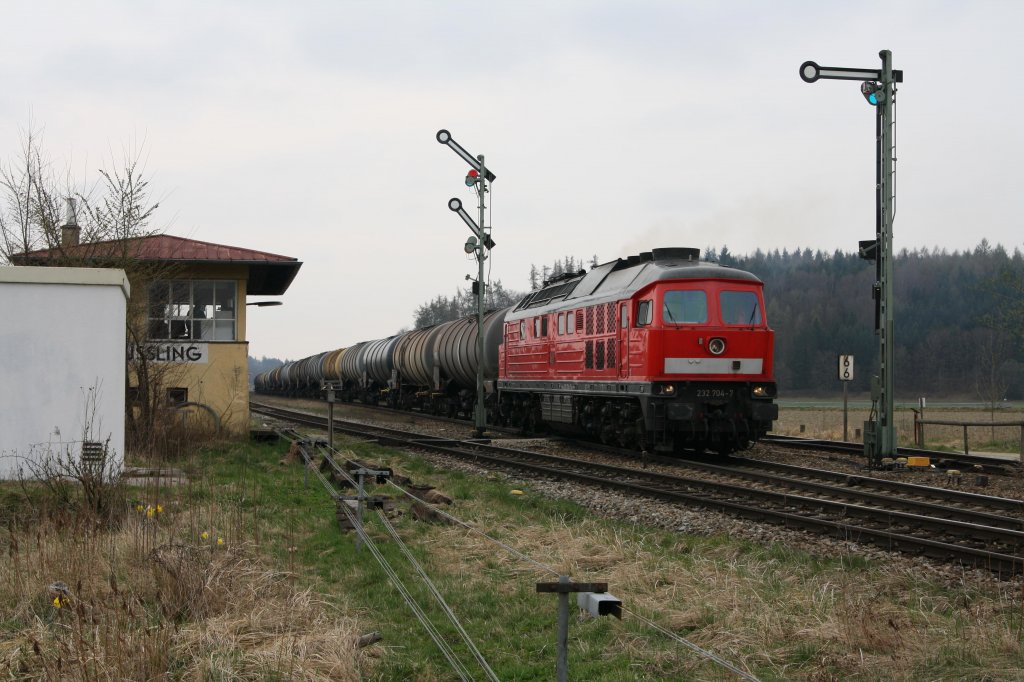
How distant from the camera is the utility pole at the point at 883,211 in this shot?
17016 millimetres

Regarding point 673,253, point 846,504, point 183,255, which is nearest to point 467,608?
point 846,504

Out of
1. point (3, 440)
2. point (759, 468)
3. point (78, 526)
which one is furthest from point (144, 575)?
point (759, 468)

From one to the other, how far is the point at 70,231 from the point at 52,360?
6.92 meters

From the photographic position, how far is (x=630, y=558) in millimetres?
8695

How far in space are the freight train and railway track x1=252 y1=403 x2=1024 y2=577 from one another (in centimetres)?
101

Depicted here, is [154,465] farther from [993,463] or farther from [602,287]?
[993,463]

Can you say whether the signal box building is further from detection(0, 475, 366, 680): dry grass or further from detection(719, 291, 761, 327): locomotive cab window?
detection(0, 475, 366, 680): dry grass

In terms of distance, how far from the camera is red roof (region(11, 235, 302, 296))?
1856 cm

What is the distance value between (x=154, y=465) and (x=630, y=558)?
29.3 ft

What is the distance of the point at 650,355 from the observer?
16828mm

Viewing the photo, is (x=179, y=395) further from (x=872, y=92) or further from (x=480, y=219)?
(x=872, y=92)

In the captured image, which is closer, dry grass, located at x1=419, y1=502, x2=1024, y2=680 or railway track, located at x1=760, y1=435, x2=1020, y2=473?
dry grass, located at x1=419, y1=502, x2=1024, y2=680

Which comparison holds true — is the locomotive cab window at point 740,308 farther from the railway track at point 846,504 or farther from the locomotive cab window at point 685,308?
the railway track at point 846,504

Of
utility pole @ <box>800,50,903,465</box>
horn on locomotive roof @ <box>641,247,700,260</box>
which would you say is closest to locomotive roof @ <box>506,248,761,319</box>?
horn on locomotive roof @ <box>641,247,700,260</box>
